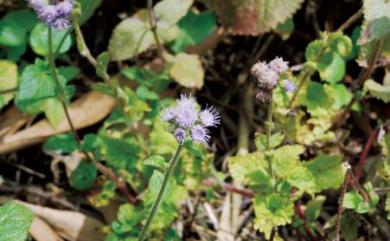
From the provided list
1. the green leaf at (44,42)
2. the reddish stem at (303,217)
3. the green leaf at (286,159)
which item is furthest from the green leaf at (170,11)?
the reddish stem at (303,217)

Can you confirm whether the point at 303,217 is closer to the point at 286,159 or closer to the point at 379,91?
the point at 286,159

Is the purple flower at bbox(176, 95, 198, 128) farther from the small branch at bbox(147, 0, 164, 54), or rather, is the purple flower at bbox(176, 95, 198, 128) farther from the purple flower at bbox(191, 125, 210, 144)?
the small branch at bbox(147, 0, 164, 54)

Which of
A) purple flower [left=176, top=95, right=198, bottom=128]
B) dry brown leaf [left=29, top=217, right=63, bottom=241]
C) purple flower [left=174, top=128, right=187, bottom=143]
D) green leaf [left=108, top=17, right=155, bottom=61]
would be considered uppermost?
green leaf [left=108, top=17, right=155, bottom=61]

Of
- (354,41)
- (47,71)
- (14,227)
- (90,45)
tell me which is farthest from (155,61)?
(14,227)

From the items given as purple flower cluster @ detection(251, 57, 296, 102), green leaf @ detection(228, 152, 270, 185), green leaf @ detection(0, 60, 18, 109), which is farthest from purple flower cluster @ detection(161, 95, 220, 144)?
green leaf @ detection(0, 60, 18, 109)

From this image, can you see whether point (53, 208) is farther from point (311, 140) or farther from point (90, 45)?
point (311, 140)

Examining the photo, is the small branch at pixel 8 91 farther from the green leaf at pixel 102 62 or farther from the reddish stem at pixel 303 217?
the reddish stem at pixel 303 217

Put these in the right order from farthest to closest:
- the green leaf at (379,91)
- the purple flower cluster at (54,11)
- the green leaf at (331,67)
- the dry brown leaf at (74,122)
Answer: the dry brown leaf at (74,122)
the green leaf at (331,67)
the green leaf at (379,91)
the purple flower cluster at (54,11)
